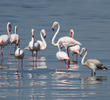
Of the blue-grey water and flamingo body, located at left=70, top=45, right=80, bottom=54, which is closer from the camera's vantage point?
the blue-grey water

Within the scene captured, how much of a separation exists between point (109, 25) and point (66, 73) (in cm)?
1438

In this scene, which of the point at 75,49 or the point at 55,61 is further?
the point at 75,49

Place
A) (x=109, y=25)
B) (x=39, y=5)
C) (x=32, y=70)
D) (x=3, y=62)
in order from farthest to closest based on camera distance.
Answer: (x=39, y=5) → (x=109, y=25) → (x=3, y=62) → (x=32, y=70)

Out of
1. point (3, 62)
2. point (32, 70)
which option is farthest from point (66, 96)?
point (3, 62)

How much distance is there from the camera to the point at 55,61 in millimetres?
19641

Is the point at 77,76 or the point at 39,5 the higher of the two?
the point at 39,5

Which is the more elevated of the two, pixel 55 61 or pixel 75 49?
pixel 75 49

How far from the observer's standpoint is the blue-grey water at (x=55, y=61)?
13.6 meters

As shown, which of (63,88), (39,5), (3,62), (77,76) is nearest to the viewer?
(63,88)

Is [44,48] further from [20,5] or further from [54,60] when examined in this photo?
[20,5]

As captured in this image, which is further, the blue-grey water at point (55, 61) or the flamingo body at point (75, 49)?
the flamingo body at point (75, 49)

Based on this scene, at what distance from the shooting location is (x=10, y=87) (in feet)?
46.6

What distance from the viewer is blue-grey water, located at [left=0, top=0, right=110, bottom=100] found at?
13.6 meters

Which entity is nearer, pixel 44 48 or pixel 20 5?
pixel 44 48
